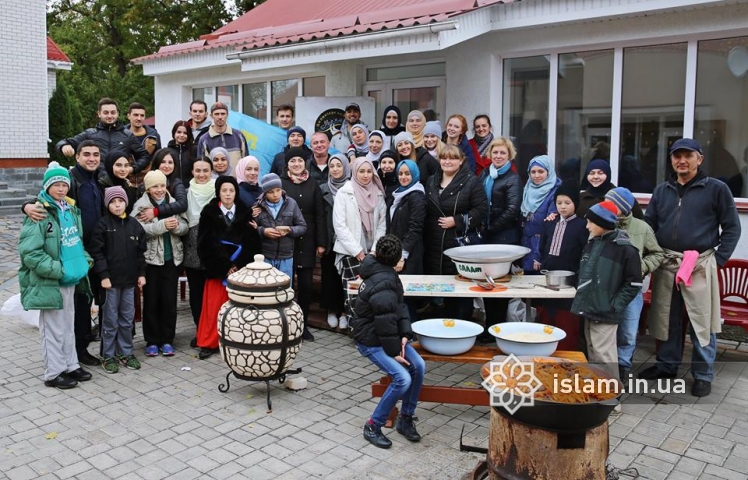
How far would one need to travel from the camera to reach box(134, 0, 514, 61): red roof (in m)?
7.84

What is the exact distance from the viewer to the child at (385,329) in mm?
4535

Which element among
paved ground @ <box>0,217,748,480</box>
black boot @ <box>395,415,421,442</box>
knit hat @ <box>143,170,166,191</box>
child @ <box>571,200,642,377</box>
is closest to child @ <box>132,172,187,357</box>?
knit hat @ <box>143,170,166,191</box>

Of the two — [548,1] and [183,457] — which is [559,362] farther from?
[548,1]

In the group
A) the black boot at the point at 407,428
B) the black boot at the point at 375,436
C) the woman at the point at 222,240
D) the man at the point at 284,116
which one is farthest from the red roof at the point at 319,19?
the black boot at the point at 375,436

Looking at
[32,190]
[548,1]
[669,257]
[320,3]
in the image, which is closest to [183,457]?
[669,257]

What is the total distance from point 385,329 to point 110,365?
300 centimetres

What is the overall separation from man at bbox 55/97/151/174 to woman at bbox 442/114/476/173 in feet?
11.3

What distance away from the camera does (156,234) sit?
6.40 metres

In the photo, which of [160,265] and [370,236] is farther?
[370,236]

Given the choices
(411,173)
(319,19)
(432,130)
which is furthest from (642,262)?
(319,19)

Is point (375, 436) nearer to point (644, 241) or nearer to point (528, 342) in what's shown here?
point (528, 342)

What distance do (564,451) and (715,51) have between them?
5332mm

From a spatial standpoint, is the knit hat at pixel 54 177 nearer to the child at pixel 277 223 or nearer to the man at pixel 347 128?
the child at pixel 277 223

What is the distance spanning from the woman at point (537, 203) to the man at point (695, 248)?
0.98 m
